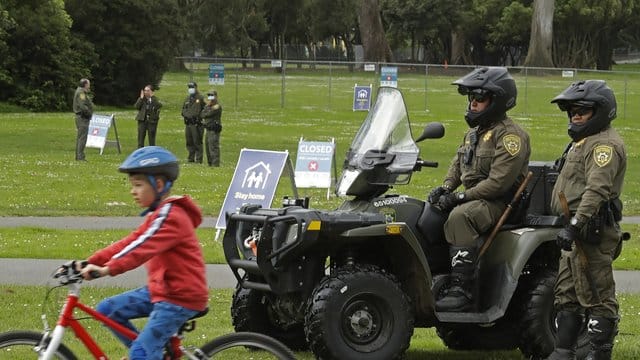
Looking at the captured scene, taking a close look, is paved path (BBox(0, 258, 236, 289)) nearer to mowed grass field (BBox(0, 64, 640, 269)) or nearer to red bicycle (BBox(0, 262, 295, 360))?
mowed grass field (BBox(0, 64, 640, 269))

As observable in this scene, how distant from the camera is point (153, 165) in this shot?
6113 mm

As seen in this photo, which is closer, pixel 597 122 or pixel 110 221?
pixel 597 122

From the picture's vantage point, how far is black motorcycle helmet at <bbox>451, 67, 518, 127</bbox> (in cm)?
877

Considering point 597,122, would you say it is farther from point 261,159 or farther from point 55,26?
point 55,26

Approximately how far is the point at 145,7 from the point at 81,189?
3242 centimetres

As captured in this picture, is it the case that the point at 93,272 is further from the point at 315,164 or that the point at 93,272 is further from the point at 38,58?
the point at 38,58

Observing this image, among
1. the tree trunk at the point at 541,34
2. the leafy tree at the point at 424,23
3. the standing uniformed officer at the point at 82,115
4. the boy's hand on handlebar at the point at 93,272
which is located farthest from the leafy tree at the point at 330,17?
the boy's hand on handlebar at the point at 93,272

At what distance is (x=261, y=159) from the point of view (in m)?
14.3

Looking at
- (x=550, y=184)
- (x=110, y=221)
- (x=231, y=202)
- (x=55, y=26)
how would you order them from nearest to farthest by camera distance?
(x=550, y=184) < (x=231, y=202) < (x=110, y=221) < (x=55, y=26)

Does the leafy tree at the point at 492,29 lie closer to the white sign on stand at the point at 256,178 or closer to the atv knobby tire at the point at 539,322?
the white sign on stand at the point at 256,178

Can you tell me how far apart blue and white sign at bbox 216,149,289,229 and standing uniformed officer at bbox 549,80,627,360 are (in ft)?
20.3

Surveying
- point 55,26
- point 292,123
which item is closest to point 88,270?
point 292,123

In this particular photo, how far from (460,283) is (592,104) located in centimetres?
161

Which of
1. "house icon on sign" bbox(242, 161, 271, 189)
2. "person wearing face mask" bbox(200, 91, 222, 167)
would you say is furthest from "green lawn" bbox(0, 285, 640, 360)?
"person wearing face mask" bbox(200, 91, 222, 167)
